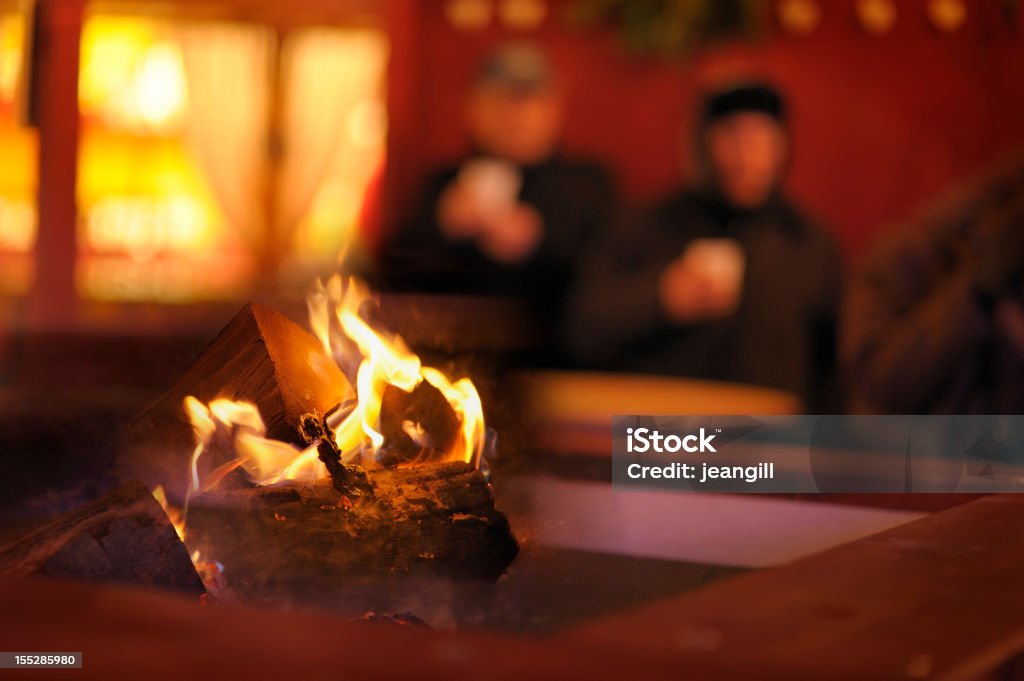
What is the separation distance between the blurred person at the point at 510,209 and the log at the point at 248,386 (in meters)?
2.09

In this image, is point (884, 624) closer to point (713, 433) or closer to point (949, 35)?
point (713, 433)

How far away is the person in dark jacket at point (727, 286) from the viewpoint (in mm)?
2938

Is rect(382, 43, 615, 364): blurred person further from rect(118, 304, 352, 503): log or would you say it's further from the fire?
rect(118, 304, 352, 503): log

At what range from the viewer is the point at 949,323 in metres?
1.86

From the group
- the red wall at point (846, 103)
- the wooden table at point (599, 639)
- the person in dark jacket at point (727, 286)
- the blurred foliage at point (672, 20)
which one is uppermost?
the blurred foliage at point (672, 20)

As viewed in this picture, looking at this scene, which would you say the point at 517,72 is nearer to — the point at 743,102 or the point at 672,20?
the point at 743,102

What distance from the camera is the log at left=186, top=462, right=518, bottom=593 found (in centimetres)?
101

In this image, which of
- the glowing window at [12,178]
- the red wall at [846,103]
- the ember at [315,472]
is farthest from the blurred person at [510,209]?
Result: the glowing window at [12,178]

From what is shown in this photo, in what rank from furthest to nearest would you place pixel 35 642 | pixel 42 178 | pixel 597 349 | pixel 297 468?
pixel 42 178, pixel 597 349, pixel 297 468, pixel 35 642

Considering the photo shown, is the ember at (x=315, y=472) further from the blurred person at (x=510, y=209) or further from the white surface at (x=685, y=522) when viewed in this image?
the blurred person at (x=510, y=209)

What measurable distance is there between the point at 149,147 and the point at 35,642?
676cm

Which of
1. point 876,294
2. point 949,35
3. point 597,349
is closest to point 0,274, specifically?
point 597,349

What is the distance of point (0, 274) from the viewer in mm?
6684

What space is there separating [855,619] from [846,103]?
3390mm
